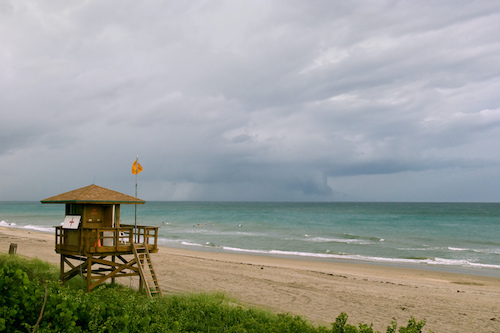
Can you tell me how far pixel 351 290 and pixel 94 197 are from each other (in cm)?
1236

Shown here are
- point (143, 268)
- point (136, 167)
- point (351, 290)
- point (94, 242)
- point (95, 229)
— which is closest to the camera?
point (95, 229)

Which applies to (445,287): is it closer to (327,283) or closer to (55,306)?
(327,283)

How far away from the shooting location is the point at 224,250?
35.2 m

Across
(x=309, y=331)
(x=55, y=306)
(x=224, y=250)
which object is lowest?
(x=224, y=250)

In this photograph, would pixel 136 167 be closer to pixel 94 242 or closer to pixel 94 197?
pixel 94 197

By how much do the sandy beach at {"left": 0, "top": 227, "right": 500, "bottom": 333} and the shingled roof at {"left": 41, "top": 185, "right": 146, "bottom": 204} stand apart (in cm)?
501

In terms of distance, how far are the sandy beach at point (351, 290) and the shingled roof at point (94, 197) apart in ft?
16.4

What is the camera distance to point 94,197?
43.0 feet

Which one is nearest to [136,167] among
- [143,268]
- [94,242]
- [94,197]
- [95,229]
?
[94,197]

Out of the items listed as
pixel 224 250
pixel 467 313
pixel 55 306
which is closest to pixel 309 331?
pixel 55 306

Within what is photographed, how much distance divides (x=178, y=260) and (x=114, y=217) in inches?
494

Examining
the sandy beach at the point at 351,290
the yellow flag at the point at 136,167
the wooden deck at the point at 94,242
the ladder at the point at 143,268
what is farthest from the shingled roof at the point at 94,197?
the sandy beach at the point at 351,290

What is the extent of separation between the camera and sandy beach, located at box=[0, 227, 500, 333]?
46.1ft

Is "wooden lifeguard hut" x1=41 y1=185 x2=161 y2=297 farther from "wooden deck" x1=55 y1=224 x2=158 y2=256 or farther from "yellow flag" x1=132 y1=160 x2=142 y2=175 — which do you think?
"yellow flag" x1=132 y1=160 x2=142 y2=175
